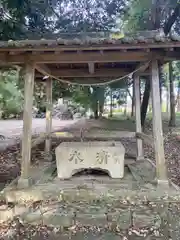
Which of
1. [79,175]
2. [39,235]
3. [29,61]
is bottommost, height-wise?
[39,235]

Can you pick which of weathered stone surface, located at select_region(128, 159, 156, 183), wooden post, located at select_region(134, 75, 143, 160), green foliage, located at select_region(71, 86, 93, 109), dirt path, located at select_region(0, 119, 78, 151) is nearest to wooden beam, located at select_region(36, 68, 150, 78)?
wooden post, located at select_region(134, 75, 143, 160)

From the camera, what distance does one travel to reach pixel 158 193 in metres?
3.36

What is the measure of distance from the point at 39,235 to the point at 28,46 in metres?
2.26

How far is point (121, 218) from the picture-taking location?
117 inches

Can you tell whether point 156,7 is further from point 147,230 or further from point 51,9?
point 147,230

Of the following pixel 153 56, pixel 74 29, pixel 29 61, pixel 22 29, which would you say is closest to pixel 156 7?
pixel 74 29

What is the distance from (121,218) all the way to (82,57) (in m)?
2.19

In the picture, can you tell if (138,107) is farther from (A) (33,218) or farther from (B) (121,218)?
(A) (33,218)

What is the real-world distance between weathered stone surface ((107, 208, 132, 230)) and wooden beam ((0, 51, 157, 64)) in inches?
80.7

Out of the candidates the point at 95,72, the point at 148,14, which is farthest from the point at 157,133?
the point at 148,14

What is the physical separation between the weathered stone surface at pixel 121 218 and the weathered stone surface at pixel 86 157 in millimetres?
1099

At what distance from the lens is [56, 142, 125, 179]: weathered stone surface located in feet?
13.1

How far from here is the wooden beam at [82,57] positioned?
3555 millimetres

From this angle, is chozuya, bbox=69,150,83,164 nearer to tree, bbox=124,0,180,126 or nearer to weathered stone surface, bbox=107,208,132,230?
weathered stone surface, bbox=107,208,132,230
